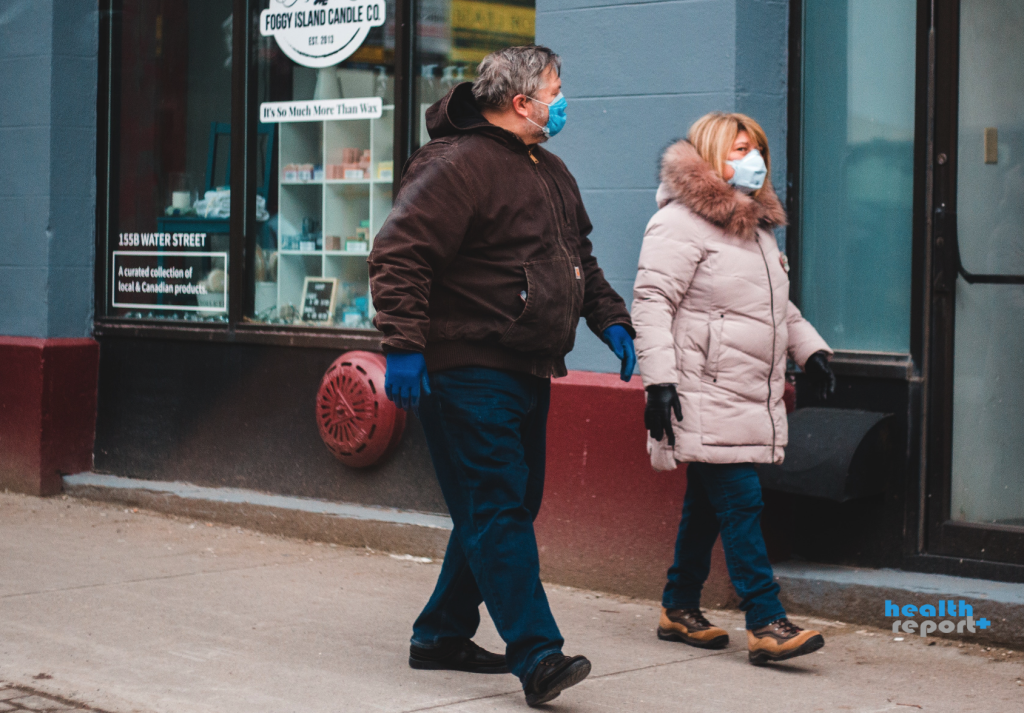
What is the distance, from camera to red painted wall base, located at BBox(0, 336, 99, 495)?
767 cm

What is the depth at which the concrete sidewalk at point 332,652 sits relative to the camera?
4141 millimetres

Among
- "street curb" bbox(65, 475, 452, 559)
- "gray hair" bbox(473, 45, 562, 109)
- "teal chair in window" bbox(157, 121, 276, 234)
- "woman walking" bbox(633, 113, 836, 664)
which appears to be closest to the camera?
"gray hair" bbox(473, 45, 562, 109)

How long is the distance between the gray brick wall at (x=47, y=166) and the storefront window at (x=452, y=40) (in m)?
2.24

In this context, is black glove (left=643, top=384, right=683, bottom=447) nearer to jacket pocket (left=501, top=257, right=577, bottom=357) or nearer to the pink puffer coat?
the pink puffer coat

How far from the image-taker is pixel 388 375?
3.90 metres

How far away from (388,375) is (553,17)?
8.47 ft

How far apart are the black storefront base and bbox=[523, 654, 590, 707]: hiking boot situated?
2.63m

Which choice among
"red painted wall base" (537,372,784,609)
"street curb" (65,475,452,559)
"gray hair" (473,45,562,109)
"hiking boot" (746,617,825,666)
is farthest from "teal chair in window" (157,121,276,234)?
"hiking boot" (746,617,825,666)

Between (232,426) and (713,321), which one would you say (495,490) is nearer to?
(713,321)

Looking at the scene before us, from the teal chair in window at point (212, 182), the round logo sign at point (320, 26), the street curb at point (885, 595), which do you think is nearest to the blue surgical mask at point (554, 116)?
the street curb at point (885, 595)

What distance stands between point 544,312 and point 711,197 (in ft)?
2.75

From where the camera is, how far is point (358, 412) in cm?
663

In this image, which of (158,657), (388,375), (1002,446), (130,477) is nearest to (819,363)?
(1002,446)

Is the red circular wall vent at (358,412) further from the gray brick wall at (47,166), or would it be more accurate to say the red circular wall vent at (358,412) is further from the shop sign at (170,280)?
the gray brick wall at (47,166)
